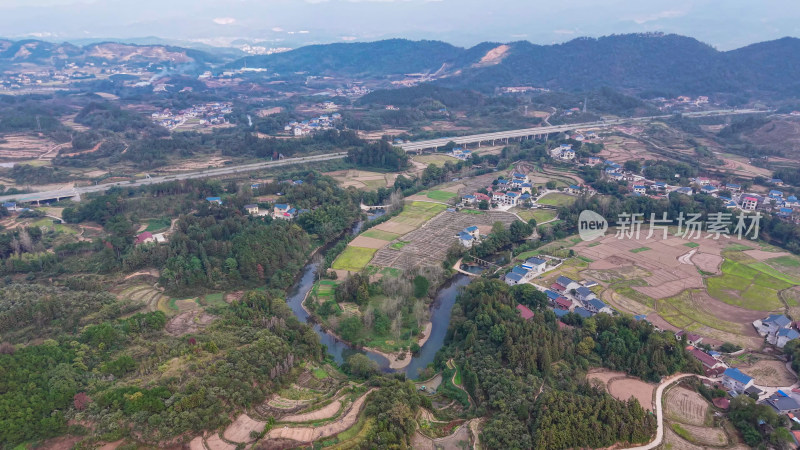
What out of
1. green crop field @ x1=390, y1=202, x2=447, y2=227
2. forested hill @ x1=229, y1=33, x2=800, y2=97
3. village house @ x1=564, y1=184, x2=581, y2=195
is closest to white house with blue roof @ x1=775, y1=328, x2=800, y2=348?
green crop field @ x1=390, y1=202, x2=447, y2=227

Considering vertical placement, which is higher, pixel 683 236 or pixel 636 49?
pixel 636 49

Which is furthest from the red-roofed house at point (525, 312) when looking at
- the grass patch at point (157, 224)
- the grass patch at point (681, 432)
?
the grass patch at point (157, 224)

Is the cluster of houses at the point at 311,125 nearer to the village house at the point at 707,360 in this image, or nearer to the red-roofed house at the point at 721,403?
the village house at the point at 707,360

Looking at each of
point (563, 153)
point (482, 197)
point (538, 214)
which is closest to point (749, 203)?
point (538, 214)

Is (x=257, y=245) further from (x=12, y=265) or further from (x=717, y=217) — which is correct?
(x=717, y=217)

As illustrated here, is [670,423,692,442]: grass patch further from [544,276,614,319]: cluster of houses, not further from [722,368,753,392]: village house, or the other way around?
[544,276,614,319]: cluster of houses

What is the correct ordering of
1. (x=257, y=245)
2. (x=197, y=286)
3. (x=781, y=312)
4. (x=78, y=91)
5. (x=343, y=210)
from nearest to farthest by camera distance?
(x=781, y=312) → (x=197, y=286) → (x=257, y=245) → (x=343, y=210) → (x=78, y=91)

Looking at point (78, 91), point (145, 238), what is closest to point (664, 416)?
point (145, 238)

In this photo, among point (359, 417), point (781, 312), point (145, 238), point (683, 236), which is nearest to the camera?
point (359, 417)
